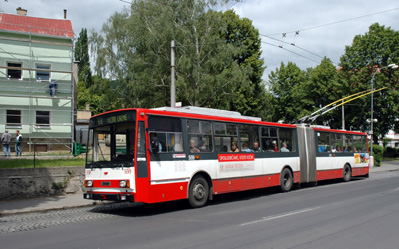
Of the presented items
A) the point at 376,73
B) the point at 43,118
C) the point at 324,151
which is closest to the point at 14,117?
the point at 43,118

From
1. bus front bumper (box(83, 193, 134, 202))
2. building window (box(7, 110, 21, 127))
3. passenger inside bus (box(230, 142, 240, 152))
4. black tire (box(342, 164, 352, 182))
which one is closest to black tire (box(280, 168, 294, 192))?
passenger inside bus (box(230, 142, 240, 152))

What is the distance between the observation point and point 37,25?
3089cm

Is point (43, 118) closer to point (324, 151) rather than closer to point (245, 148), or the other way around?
point (245, 148)

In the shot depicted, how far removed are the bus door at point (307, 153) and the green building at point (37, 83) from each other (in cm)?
1757

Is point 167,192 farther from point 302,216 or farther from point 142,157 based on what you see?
point 302,216

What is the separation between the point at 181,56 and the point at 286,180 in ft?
49.5

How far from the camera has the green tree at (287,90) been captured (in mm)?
52150

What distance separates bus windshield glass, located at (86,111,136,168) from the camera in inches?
392

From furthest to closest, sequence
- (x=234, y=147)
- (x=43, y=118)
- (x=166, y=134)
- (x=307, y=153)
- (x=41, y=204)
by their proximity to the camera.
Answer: (x=43, y=118)
(x=307, y=153)
(x=234, y=147)
(x=41, y=204)
(x=166, y=134)

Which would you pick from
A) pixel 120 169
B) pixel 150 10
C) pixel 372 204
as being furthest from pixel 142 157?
pixel 150 10

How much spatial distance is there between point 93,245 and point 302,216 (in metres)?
5.13

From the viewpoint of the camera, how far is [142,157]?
375 inches

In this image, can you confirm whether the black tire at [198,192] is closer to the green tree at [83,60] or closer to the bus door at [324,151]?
the bus door at [324,151]

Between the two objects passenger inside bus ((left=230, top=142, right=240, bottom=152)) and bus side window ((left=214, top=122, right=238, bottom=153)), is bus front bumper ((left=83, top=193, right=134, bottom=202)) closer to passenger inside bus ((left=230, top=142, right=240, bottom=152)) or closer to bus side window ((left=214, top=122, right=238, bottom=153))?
bus side window ((left=214, top=122, right=238, bottom=153))
